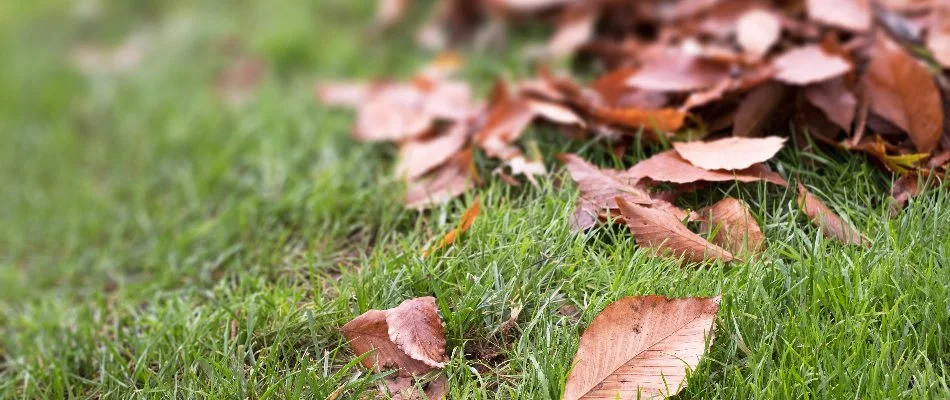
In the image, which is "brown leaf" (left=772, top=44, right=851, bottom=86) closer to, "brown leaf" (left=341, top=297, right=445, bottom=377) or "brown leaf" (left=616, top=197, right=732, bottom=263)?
"brown leaf" (left=616, top=197, right=732, bottom=263)

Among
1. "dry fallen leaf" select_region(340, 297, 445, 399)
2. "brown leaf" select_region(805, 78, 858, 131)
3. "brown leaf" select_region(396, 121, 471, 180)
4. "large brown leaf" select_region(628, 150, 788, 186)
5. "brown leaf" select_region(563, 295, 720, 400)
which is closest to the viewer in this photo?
"brown leaf" select_region(563, 295, 720, 400)

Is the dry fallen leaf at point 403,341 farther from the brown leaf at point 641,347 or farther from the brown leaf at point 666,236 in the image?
the brown leaf at point 666,236

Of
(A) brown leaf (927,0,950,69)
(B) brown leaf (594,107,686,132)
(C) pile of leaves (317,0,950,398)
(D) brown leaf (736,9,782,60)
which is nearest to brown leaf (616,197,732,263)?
(C) pile of leaves (317,0,950,398)

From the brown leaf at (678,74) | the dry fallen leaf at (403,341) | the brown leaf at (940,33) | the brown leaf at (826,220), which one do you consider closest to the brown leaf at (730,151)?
the brown leaf at (826,220)

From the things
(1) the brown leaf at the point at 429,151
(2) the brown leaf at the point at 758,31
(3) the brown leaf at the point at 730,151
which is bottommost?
(1) the brown leaf at the point at 429,151

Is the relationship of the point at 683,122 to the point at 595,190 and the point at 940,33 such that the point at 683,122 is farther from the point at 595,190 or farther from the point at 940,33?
the point at 940,33

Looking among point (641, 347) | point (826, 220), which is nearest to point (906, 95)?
point (826, 220)
